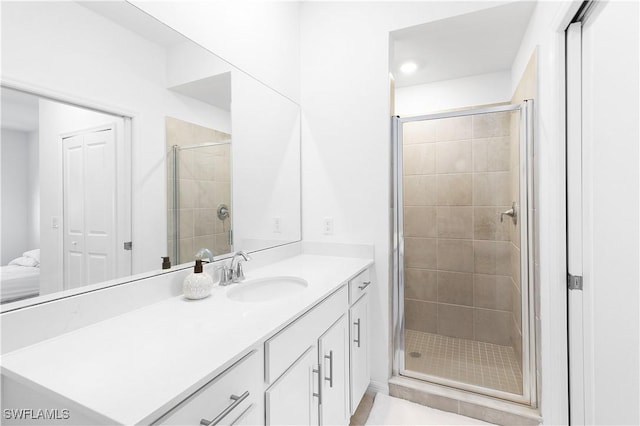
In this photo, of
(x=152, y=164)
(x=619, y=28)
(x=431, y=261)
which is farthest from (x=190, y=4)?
(x=431, y=261)

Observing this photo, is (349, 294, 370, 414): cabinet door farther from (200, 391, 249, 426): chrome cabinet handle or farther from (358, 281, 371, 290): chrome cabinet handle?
(200, 391, 249, 426): chrome cabinet handle

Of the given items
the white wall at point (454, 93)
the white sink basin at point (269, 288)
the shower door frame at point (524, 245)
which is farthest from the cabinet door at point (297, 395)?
the white wall at point (454, 93)

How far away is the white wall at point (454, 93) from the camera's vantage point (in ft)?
8.35

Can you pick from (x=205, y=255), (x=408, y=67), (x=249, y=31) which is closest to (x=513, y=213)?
(x=408, y=67)

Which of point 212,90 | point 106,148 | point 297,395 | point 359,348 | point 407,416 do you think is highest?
point 212,90

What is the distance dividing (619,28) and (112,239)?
70.0 inches

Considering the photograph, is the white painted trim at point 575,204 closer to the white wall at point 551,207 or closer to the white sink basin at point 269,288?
the white wall at point 551,207

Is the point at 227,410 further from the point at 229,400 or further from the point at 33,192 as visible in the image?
the point at 33,192

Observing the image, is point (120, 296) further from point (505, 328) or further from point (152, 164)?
point (505, 328)

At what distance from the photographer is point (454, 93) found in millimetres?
2701

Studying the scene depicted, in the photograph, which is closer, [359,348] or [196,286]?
[196,286]

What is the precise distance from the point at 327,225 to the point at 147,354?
143 centimetres

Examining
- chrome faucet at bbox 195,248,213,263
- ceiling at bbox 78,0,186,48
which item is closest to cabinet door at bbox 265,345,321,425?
chrome faucet at bbox 195,248,213,263

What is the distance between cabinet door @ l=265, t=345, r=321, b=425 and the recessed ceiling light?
7.14 ft
